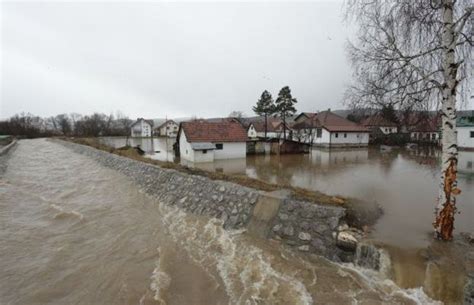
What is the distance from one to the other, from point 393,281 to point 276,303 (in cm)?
214

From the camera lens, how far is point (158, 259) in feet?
18.4

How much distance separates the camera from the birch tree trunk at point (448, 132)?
487 centimetres

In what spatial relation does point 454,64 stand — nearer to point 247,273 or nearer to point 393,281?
point 393,281

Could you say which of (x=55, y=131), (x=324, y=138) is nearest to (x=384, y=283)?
(x=324, y=138)

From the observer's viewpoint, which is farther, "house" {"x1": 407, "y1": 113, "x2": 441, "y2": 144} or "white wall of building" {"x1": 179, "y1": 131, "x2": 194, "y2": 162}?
"white wall of building" {"x1": 179, "y1": 131, "x2": 194, "y2": 162}

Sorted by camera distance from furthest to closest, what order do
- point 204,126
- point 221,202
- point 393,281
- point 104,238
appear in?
1. point 204,126
2. point 221,202
3. point 104,238
4. point 393,281

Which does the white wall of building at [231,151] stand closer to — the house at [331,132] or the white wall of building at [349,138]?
the house at [331,132]

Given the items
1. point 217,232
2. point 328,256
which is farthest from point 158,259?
point 328,256

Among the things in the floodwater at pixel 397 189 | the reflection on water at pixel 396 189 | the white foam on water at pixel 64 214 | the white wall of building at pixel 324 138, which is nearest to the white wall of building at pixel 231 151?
the floodwater at pixel 397 189

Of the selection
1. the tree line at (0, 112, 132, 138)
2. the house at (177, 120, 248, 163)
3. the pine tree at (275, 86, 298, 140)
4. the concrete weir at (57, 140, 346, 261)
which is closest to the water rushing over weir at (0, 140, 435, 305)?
the concrete weir at (57, 140, 346, 261)

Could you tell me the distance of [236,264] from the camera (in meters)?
5.36

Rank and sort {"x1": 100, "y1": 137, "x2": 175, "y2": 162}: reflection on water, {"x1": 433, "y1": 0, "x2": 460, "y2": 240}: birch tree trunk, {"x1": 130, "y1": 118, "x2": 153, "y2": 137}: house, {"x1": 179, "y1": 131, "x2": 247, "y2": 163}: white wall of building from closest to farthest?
{"x1": 433, "y1": 0, "x2": 460, "y2": 240}: birch tree trunk, {"x1": 179, "y1": 131, "x2": 247, "y2": 163}: white wall of building, {"x1": 100, "y1": 137, "x2": 175, "y2": 162}: reflection on water, {"x1": 130, "y1": 118, "x2": 153, "y2": 137}: house

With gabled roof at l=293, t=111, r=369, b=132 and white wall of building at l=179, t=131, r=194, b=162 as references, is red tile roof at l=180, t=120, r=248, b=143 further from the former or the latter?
gabled roof at l=293, t=111, r=369, b=132

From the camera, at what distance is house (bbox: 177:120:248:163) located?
19859mm
